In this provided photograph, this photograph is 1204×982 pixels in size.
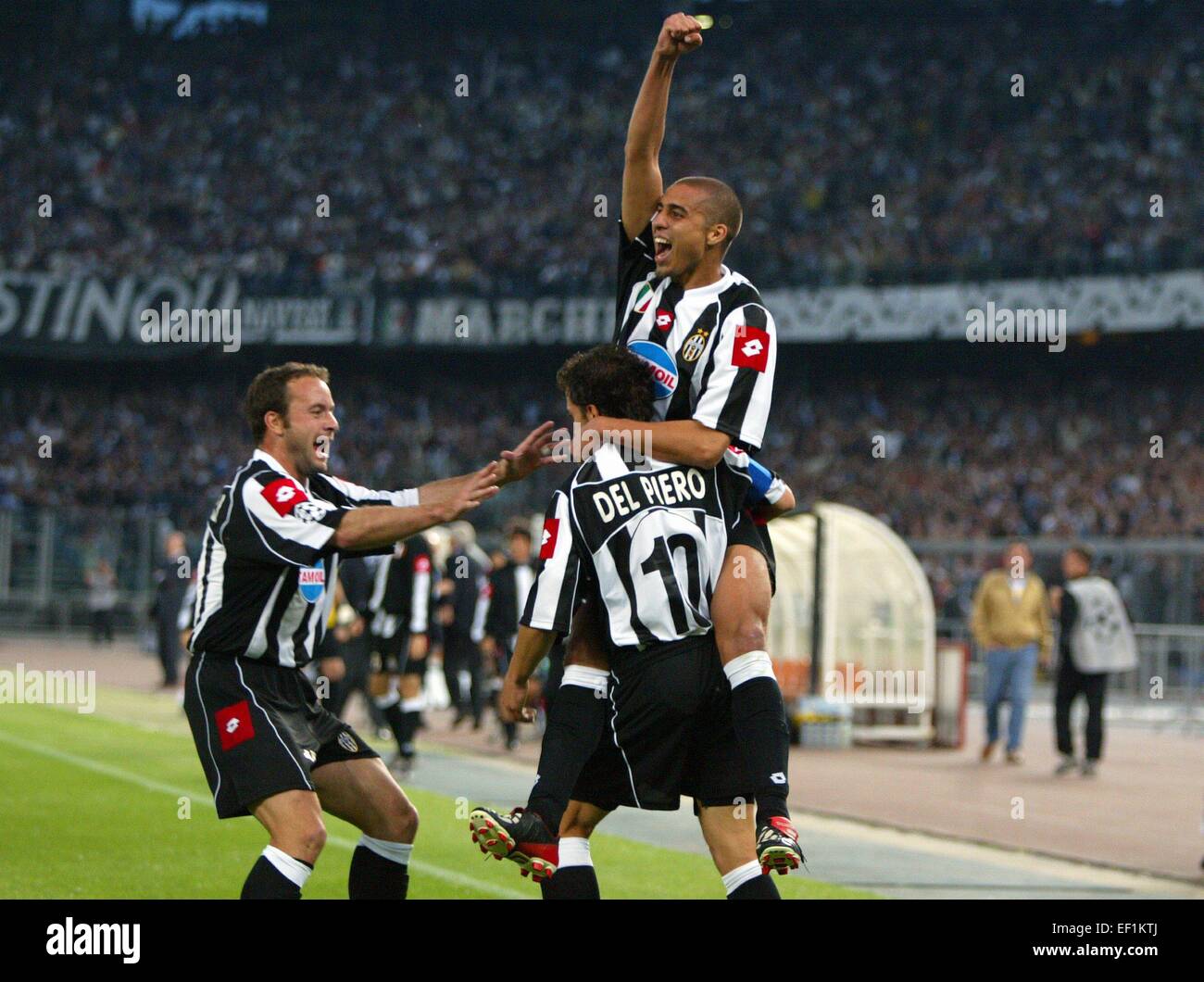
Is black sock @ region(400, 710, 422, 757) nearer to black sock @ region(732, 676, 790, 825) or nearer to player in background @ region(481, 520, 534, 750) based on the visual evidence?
player in background @ region(481, 520, 534, 750)

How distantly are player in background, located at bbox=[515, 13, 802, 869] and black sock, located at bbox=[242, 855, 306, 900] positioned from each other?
0.90m

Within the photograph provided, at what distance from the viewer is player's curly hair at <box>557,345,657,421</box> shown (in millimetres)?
6055

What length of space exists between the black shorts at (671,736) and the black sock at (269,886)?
1.04m

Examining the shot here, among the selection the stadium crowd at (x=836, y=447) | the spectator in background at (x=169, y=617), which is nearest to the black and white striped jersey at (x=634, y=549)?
the spectator in background at (x=169, y=617)

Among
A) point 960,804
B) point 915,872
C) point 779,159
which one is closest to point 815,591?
point 960,804

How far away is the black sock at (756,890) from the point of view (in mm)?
5844

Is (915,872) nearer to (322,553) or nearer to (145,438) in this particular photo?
(322,553)

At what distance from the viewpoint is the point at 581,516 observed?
604 centimetres

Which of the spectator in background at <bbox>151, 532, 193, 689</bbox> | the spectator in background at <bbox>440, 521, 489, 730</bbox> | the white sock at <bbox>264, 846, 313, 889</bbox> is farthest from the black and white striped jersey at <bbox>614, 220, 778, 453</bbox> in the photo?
the spectator in background at <bbox>151, 532, 193, 689</bbox>

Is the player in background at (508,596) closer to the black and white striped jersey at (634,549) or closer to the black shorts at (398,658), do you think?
the black shorts at (398,658)

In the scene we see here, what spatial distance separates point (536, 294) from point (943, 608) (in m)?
15.6
